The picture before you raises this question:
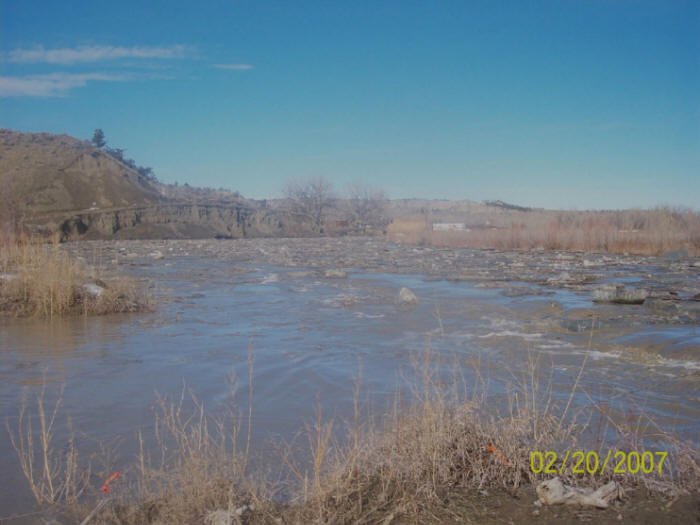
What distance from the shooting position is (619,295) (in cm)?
1236

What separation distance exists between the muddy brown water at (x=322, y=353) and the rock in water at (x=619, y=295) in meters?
0.29

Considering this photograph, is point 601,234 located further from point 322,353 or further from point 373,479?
point 373,479

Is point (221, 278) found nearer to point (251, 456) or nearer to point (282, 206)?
point (251, 456)

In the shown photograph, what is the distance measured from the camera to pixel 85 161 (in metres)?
53.5

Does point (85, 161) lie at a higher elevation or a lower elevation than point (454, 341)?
higher

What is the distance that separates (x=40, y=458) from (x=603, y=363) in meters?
6.42

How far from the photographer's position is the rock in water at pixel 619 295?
40.0 feet

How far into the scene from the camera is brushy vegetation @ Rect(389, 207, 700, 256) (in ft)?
92.7

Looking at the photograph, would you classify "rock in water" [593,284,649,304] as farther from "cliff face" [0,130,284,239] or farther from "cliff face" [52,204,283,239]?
"cliff face" [52,204,283,239]

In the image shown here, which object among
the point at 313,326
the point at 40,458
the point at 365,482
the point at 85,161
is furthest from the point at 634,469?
the point at 85,161
